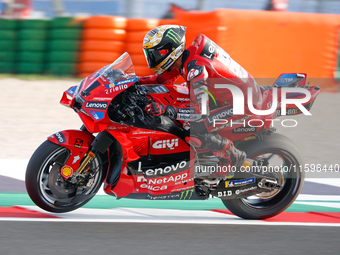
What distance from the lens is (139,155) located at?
13.2ft

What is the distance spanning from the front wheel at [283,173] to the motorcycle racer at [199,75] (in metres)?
0.24

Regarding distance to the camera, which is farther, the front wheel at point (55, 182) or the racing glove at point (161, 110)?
the front wheel at point (55, 182)

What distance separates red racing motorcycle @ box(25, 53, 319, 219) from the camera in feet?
12.7

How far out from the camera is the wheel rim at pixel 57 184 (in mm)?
3894

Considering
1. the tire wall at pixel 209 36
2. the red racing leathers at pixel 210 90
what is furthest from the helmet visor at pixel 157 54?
the tire wall at pixel 209 36

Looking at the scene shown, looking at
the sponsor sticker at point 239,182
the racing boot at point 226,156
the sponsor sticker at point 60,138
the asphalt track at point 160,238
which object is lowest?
the asphalt track at point 160,238

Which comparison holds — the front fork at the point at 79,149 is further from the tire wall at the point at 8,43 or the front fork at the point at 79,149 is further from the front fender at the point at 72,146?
the tire wall at the point at 8,43

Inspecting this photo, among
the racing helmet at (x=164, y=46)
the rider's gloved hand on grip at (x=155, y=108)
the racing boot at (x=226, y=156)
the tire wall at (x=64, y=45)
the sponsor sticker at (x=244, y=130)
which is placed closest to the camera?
the rider's gloved hand on grip at (x=155, y=108)

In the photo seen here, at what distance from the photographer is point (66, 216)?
409 centimetres

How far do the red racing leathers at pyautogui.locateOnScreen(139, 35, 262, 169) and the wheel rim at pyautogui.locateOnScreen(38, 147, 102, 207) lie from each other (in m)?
0.90

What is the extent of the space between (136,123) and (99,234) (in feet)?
2.99

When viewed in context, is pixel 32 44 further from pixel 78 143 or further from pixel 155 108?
pixel 155 108

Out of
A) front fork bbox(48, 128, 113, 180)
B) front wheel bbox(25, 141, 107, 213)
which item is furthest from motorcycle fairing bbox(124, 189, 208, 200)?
front fork bbox(48, 128, 113, 180)

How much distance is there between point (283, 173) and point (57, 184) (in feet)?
6.38
